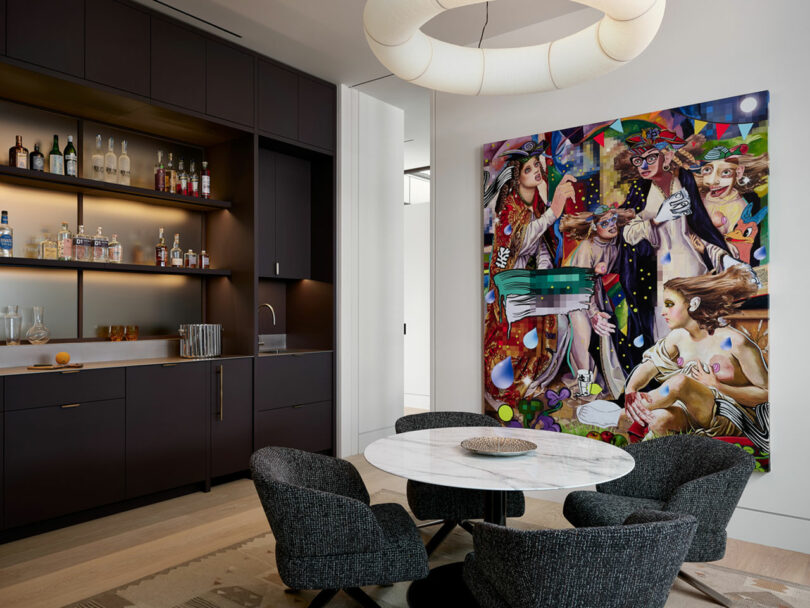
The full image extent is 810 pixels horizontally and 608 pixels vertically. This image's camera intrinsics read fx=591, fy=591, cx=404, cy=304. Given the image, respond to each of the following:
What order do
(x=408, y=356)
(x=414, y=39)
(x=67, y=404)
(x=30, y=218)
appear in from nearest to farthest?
(x=414, y=39), (x=67, y=404), (x=30, y=218), (x=408, y=356)

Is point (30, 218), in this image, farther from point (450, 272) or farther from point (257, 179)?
point (450, 272)

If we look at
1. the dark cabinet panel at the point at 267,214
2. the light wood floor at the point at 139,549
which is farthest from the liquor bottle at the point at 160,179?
the light wood floor at the point at 139,549

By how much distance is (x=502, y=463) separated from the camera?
221 cm

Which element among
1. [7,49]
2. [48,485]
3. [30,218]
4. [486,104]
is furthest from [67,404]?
[486,104]

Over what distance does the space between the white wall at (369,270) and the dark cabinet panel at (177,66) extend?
131 centimetres

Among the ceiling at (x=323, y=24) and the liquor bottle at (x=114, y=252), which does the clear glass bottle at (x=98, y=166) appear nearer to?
the liquor bottle at (x=114, y=252)

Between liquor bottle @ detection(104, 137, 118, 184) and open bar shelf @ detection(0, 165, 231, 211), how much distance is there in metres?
0.10

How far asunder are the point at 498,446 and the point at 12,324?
2967 millimetres

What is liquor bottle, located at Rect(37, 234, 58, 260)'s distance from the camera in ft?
11.8

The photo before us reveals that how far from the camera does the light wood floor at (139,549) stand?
104 inches

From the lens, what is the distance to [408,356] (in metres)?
8.20

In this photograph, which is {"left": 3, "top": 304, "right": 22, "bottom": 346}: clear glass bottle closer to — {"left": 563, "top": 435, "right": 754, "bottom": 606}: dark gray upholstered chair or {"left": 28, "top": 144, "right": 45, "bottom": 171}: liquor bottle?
{"left": 28, "top": 144, "right": 45, "bottom": 171}: liquor bottle

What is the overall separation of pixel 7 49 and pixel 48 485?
2.31m

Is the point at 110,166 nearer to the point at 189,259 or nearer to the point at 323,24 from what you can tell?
the point at 189,259
